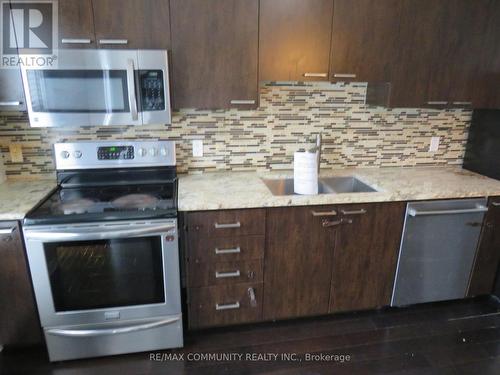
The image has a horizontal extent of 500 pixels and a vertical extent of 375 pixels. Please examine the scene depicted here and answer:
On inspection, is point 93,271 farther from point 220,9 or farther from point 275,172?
point 220,9

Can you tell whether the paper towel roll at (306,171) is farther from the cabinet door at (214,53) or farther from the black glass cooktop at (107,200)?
the black glass cooktop at (107,200)

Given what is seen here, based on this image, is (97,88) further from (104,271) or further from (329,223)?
(329,223)

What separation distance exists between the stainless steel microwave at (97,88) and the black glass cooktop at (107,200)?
405mm

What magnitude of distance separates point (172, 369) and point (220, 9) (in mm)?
1951

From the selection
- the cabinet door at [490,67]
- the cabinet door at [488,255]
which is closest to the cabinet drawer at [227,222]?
the cabinet door at [488,255]

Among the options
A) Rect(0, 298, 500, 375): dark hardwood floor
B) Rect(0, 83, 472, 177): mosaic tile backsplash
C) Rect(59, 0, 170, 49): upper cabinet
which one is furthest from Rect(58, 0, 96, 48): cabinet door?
Rect(0, 298, 500, 375): dark hardwood floor

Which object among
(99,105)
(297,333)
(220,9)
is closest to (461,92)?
(220,9)

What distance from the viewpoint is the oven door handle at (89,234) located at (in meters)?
1.57

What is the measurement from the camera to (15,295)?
5.55ft

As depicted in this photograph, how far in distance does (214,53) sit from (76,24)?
70 centimetres

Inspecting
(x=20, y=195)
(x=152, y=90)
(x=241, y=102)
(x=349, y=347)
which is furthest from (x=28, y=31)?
(x=349, y=347)

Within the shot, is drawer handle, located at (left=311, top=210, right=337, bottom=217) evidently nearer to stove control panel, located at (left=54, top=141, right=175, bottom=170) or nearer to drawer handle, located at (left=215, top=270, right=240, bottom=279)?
drawer handle, located at (left=215, top=270, right=240, bottom=279)

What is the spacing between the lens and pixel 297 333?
6.75ft

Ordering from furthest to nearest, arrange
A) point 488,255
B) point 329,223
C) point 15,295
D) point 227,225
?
point 488,255 < point 329,223 < point 227,225 < point 15,295
